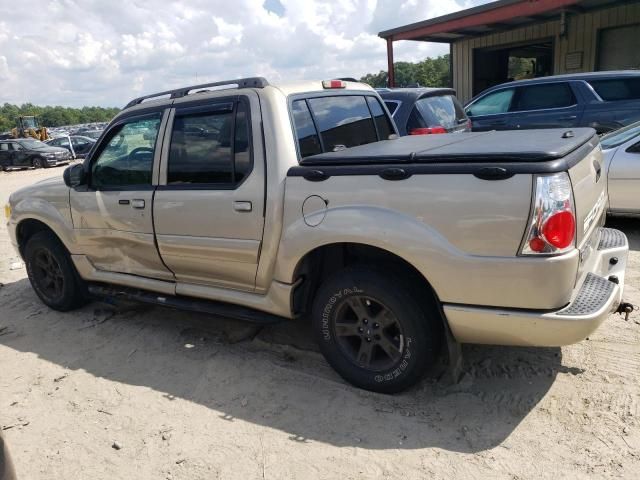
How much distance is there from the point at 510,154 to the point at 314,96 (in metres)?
1.61

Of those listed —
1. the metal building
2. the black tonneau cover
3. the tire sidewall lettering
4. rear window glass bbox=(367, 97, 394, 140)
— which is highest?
the metal building

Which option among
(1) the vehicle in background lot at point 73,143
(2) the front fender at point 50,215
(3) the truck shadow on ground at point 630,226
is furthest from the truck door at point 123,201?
(1) the vehicle in background lot at point 73,143

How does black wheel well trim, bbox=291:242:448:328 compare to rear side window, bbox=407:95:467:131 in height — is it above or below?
below

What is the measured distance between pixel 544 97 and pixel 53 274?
27.1 ft

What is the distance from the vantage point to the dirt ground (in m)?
2.67

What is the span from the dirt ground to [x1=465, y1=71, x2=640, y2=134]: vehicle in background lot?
5.38m

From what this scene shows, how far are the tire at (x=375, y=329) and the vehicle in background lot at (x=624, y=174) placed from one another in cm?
409

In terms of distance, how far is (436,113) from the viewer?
7684 millimetres

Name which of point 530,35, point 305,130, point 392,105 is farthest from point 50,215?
point 530,35

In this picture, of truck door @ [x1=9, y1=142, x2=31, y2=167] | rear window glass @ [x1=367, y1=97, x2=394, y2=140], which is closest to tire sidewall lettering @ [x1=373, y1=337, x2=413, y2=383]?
rear window glass @ [x1=367, y1=97, x2=394, y2=140]

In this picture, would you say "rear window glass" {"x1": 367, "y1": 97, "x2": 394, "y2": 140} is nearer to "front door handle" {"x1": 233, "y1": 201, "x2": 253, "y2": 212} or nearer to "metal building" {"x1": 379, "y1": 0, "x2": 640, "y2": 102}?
"front door handle" {"x1": 233, "y1": 201, "x2": 253, "y2": 212}

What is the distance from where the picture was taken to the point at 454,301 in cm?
277

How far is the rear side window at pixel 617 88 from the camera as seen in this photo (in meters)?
8.42

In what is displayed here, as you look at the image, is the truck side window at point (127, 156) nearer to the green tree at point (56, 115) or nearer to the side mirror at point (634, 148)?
the side mirror at point (634, 148)
